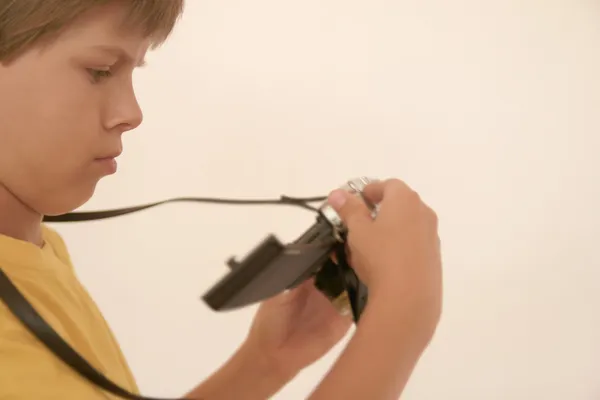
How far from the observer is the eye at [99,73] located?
409 millimetres

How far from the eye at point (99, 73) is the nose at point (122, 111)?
14 millimetres

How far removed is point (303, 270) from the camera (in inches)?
15.6

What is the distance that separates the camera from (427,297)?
1.17 feet

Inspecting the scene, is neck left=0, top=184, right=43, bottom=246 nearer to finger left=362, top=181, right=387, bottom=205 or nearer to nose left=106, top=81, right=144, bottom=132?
nose left=106, top=81, right=144, bottom=132

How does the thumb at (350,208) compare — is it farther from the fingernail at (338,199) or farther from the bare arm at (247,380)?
the bare arm at (247,380)

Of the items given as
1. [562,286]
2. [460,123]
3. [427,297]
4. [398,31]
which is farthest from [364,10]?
[427,297]

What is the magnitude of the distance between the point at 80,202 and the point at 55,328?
10cm

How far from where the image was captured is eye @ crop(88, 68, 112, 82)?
1.34ft

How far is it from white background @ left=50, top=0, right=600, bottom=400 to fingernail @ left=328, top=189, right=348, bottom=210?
1.39 feet

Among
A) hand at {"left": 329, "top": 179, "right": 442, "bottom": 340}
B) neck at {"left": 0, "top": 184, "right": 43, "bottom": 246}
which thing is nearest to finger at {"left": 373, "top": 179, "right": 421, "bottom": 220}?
hand at {"left": 329, "top": 179, "right": 442, "bottom": 340}

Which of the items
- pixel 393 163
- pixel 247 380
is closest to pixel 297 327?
pixel 247 380

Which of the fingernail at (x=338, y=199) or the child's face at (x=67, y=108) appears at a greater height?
the child's face at (x=67, y=108)

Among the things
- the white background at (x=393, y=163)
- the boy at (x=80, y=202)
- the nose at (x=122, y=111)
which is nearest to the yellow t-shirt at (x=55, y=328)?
the boy at (x=80, y=202)

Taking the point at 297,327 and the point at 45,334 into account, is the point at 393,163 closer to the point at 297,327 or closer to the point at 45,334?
the point at 297,327
